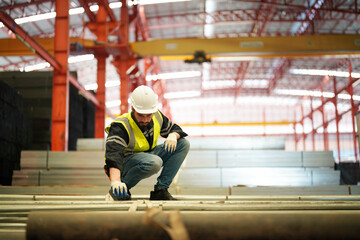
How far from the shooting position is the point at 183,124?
88.3 ft

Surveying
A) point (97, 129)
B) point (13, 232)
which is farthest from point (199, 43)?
point (13, 232)

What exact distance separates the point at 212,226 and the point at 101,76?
11.1 meters

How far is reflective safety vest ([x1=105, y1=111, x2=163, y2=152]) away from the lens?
10.3ft

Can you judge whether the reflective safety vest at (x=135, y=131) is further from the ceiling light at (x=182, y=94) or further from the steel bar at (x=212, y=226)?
the ceiling light at (x=182, y=94)

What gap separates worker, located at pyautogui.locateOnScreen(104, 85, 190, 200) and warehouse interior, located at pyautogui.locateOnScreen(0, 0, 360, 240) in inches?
12.3

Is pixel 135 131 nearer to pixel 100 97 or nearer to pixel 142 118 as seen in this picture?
pixel 142 118

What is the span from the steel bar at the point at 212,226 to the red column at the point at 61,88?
6634 millimetres

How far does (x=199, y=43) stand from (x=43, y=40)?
4905 mm

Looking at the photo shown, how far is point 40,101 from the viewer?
1005 cm

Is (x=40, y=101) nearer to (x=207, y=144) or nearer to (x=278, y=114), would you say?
(x=207, y=144)

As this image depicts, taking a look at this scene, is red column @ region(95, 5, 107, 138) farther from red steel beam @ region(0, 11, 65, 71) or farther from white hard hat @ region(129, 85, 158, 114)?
white hard hat @ region(129, 85, 158, 114)

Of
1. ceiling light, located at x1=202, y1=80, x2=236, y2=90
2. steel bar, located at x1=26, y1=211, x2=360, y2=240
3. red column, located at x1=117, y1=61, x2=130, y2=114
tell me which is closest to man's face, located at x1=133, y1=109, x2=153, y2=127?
steel bar, located at x1=26, y1=211, x2=360, y2=240

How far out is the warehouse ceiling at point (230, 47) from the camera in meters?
11.2

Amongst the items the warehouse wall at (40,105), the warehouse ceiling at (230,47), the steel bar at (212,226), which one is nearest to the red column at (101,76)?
the warehouse ceiling at (230,47)
